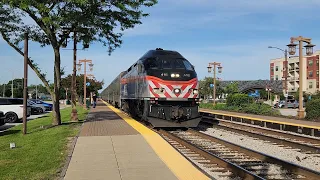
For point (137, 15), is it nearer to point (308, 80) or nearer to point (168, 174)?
point (168, 174)

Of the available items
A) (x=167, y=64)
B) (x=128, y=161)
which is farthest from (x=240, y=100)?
(x=128, y=161)

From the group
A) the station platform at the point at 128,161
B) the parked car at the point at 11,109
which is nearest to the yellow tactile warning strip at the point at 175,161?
the station platform at the point at 128,161

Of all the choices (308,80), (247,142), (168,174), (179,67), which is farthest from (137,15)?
(308,80)

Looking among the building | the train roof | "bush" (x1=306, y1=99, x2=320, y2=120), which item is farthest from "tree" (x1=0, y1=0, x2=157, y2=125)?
the building

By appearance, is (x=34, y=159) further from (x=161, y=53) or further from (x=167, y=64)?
(x=161, y=53)

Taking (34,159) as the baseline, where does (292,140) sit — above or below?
below

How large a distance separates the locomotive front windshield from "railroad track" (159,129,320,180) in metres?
4.52

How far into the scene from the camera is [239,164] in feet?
29.4

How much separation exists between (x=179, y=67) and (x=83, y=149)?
7292mm

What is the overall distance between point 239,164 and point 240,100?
91.0 feet

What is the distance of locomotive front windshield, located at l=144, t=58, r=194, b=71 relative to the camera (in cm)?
1625

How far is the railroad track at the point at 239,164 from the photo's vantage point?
7.61 meters

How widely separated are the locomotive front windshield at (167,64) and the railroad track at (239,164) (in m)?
4.52

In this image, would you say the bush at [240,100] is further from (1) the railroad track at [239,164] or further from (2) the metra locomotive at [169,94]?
(1) the railroad track at [239,164]
